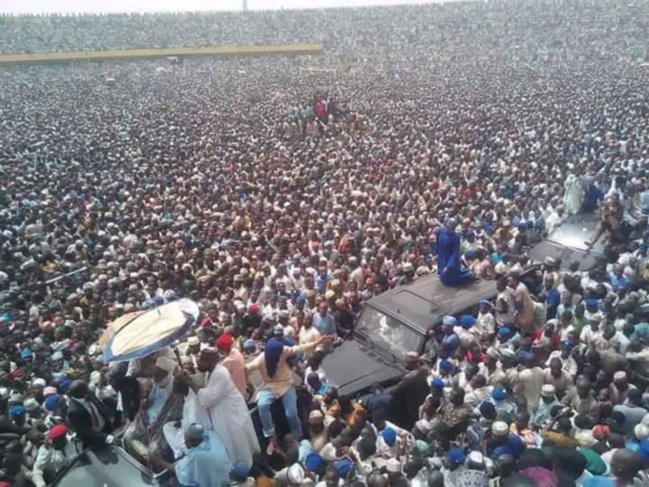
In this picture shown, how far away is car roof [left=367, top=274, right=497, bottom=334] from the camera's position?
21.4 feet

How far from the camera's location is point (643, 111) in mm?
18984

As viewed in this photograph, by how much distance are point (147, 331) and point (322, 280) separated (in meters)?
4.41

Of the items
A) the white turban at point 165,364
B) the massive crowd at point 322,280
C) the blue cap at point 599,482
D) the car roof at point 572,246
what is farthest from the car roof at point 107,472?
the car roof at point 572,246

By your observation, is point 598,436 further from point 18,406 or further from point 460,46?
point 460,46

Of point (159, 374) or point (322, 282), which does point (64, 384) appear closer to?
point (159, 374)

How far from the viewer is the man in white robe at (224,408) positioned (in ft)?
14.5

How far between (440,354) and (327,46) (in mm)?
47284

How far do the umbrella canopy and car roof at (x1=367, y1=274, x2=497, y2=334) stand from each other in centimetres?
258

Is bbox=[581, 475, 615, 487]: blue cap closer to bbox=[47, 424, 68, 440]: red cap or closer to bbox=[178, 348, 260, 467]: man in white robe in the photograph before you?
bbox=[178, 348, 260, 467]: man in white robe

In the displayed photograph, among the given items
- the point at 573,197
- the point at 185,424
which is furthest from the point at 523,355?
the point at 573,197

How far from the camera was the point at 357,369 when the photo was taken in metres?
6.24

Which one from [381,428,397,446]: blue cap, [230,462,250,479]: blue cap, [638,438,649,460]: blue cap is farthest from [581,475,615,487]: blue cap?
[230,462,250,479]: blue cap

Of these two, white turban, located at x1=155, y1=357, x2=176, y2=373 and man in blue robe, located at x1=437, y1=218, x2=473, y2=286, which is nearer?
white turban, located at x1=155, y1=357, x2=176, y2=373

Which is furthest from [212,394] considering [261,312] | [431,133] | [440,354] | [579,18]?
[579,18]
